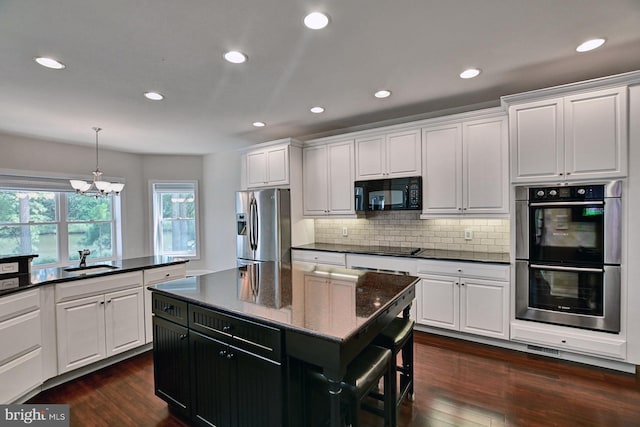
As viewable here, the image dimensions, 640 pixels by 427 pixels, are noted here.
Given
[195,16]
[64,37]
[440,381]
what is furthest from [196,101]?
[440,381]

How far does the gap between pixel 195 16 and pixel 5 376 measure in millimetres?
2695

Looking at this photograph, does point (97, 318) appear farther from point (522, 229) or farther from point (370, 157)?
point (522, 229)

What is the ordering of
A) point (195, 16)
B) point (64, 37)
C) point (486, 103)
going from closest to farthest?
point (195, 16), point (64, 37), point (486, 103)

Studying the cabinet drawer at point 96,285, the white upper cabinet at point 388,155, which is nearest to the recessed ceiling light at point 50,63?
the cabinet drawer at point 96,285

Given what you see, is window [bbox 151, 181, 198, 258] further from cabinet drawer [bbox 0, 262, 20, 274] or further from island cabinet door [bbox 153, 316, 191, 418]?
island cabinet door [bbox 153, 316, 191, 418]

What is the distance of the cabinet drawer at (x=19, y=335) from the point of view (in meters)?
2.09

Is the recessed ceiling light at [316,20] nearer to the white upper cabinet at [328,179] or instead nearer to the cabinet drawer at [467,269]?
the white upper cabinet at [328,179]

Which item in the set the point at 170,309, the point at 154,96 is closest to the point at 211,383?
the point at 170,309

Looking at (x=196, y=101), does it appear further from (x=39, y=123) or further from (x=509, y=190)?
(x=509, y=190)

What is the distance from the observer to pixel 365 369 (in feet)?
5.12

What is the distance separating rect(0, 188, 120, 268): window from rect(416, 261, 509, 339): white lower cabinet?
532 cm

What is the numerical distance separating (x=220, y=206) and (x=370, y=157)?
3325mm

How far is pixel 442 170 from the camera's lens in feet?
11.4

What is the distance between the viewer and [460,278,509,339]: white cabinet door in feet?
9.70
